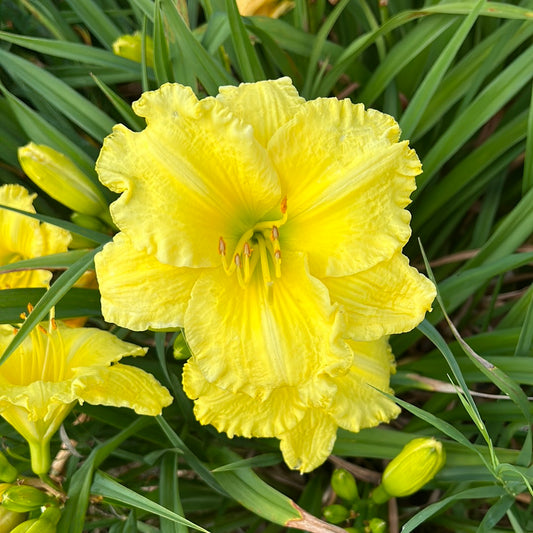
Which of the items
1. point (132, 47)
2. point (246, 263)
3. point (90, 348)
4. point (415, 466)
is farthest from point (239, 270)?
point (132, 47)

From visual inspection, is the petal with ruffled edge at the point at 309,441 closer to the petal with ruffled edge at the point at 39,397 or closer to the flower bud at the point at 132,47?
the petal with ruffled edge at the point at 39,397

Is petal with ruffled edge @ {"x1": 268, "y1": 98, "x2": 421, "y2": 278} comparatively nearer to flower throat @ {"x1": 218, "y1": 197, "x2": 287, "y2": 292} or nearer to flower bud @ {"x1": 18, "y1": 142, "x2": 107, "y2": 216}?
flower throat @ {"x1": 218, "y1": 197, "x2": 287, "y2": 292}

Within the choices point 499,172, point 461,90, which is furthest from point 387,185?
point 499,172

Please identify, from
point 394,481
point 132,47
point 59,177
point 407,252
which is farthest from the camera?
point 407,252

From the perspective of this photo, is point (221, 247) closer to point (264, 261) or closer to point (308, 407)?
point (264, 261)

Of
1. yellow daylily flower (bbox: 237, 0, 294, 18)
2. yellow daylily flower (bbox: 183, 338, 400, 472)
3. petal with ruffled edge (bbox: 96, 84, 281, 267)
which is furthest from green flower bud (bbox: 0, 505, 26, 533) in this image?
yellow daylily flower (bbox: 237, 0, 294, 18)

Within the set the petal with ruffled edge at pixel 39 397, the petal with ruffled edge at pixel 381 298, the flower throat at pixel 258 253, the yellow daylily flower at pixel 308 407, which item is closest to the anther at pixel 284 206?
the flower throat at pixel 258 253
